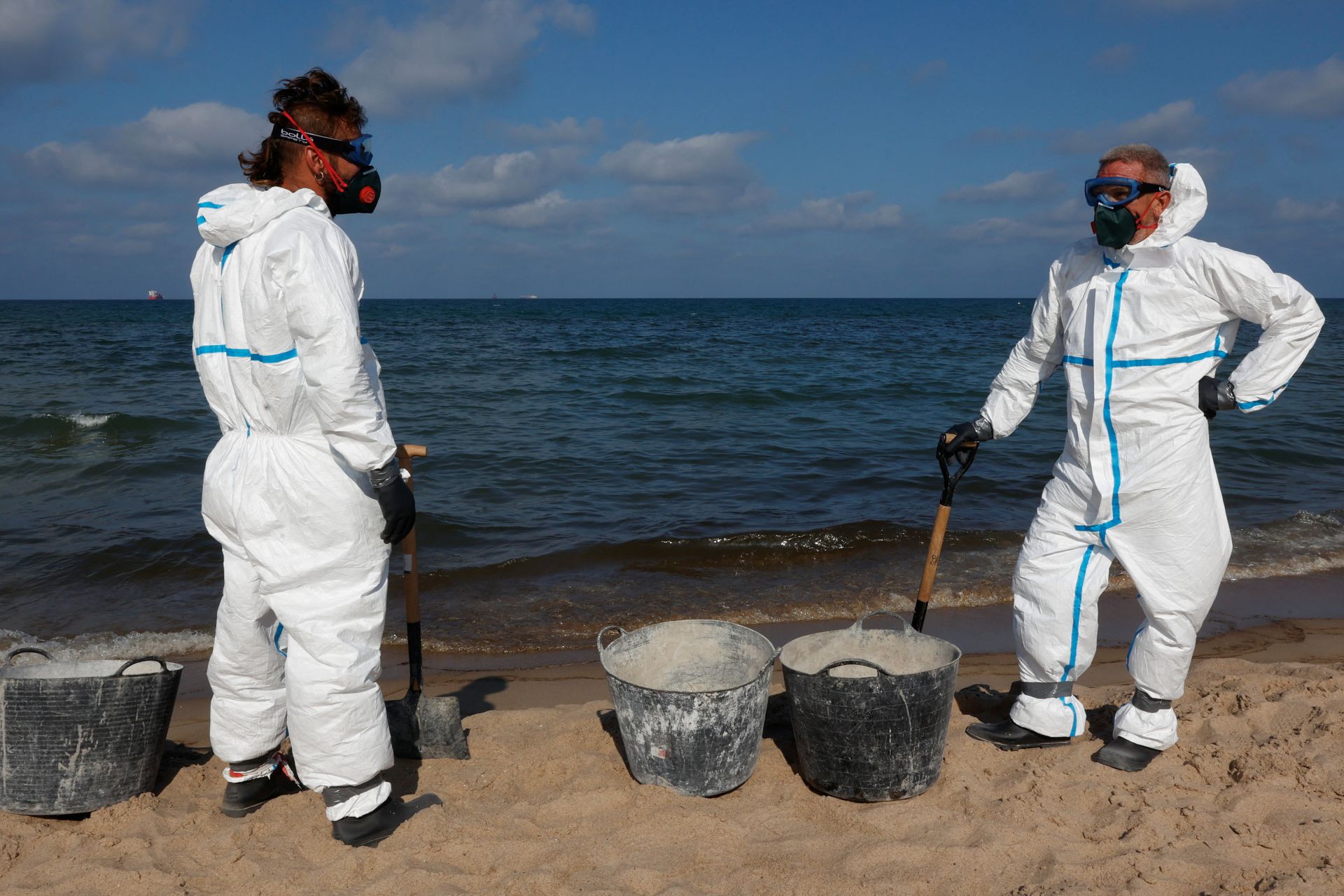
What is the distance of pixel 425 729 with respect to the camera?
3.45 meters

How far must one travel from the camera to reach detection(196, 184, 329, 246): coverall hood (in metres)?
2.56

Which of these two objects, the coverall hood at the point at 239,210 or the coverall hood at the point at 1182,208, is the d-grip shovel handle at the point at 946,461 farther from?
the coverall hood at the point at 239,210

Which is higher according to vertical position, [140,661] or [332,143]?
[332,143]

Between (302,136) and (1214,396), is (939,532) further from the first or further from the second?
(302,136)

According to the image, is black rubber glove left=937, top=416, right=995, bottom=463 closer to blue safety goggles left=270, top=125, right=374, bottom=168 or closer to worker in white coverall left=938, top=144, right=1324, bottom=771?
worker in white coverall left=938, top=144, right=1324, bottom=771

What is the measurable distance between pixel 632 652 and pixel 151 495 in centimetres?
695

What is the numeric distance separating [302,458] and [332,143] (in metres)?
0.97

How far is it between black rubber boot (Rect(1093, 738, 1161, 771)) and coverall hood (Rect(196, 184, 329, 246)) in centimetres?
329

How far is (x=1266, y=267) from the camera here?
119 inches

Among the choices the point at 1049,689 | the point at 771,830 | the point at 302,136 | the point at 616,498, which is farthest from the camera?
the point at 616,498

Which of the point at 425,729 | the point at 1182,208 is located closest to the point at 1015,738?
the point at 1182,208

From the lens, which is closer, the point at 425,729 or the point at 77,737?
the point at 77,737

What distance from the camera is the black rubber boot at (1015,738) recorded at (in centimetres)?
341

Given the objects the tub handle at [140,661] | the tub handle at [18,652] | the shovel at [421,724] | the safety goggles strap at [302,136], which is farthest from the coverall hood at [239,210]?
the tub handle at [18,652]
